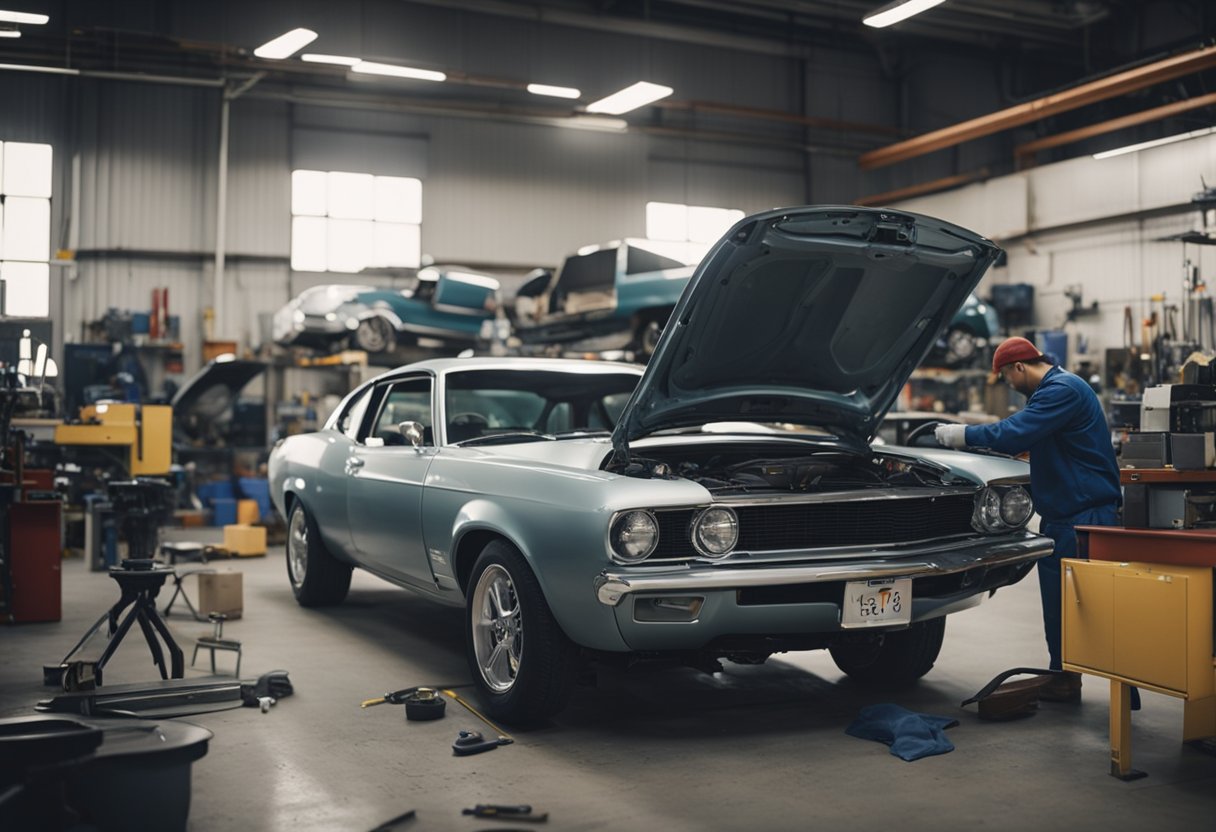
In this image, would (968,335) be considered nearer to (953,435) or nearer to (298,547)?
(298,547)

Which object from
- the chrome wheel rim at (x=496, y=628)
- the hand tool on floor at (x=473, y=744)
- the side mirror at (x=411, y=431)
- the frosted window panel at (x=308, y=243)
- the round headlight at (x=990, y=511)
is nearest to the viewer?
the hand tool on floor at (x=473, y=744)

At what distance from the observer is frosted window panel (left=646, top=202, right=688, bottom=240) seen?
63.3 feet

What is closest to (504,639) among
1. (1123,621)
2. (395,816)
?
(395,816)

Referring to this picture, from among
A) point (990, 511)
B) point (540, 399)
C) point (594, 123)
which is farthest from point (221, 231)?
point (990, 511)

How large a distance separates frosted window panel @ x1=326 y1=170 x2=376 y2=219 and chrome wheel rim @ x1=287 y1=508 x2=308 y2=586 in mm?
11050

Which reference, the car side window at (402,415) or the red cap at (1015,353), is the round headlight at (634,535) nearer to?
the car side window at (402,415)

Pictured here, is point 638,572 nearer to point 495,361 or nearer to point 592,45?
point 495,361

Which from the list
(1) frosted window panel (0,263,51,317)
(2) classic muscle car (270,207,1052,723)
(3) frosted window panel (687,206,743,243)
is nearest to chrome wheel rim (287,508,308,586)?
(2) classic muscle car (270,207,1052,723)

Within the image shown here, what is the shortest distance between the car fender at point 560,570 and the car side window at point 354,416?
2.11 meters

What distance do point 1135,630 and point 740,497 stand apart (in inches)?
50.3

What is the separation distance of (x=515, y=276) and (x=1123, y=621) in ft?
50.3

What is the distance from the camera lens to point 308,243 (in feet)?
55.6

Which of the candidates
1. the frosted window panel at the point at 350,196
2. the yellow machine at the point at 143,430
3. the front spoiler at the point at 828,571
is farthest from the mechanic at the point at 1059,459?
the frosted window panel at the point at 350,196

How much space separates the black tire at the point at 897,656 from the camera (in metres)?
4.66
